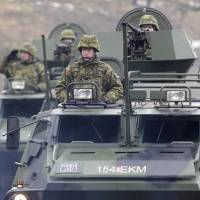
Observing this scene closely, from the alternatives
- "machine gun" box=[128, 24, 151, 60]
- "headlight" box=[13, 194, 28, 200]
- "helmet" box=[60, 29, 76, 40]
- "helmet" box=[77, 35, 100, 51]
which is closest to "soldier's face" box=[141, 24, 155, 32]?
"machine gun" box=[128, 24, 151, 60]

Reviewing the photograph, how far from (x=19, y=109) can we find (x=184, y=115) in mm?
6164

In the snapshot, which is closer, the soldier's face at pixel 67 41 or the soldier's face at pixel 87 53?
the soldier's face at pixel 87 53

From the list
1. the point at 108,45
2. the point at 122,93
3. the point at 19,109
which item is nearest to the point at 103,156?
the point at 122,93

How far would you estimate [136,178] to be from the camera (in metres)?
10.5

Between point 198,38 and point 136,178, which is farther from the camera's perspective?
point 198,38

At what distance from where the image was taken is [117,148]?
11.1 m

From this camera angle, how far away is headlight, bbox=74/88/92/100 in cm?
1150

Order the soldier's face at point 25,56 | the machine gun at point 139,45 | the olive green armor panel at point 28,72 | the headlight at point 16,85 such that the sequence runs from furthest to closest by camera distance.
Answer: the soldier's face at point 25,56 → the olive green armor panel at point 28,72 → the headlight at point 16,85 → the machine gun at point 139,45

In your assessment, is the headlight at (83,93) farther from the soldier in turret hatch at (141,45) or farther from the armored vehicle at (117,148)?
the soldier in turret hatch at (141,45)

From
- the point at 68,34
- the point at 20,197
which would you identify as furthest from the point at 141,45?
the point at 68,34

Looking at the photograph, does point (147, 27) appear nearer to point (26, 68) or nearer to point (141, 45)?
point (141, 45)

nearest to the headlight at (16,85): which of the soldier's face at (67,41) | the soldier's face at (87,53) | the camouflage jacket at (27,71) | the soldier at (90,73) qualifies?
the camouflage jacket at (27,71)

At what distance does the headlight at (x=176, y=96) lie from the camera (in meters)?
11.2

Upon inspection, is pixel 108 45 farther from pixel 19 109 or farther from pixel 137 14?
pixel 19 109
